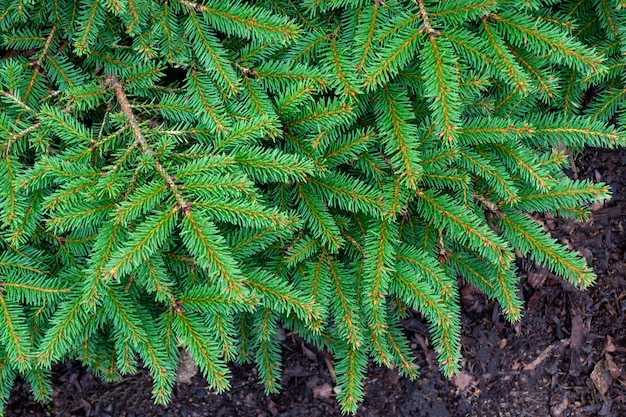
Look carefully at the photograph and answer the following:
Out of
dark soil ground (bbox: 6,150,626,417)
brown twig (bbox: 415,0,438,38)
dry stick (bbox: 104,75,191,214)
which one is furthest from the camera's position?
dark soil ground (bbox: 6,150,626,417)

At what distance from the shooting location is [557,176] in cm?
207

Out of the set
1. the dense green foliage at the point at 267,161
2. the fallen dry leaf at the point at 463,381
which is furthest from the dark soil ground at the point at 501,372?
the dense green foliage at the point at 267,161

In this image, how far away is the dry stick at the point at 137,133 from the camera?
1.63 m

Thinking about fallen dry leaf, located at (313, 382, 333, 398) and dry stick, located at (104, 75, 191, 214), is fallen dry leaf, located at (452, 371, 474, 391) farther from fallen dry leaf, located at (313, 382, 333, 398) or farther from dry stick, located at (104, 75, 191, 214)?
dry stick, located at (104, 75, 191, 214)

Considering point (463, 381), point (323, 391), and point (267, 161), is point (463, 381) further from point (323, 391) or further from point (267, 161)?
point (267, 161)

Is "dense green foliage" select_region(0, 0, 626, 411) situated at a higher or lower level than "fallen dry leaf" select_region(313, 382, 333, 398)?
higher

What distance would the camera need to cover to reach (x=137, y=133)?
1.75 m

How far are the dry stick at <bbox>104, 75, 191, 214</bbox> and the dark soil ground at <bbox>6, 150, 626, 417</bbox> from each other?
1297 mm

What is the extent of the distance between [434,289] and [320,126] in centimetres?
70

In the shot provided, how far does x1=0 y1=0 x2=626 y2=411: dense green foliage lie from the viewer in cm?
168

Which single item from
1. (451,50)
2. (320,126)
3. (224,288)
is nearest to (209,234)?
(224,288)

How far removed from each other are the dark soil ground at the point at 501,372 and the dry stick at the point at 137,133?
1.30 metres

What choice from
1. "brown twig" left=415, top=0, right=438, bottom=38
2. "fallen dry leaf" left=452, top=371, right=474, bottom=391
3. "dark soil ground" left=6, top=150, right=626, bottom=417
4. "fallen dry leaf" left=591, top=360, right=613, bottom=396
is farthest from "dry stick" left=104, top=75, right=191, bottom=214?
"fallen dry leaf" left=591, top=360, right=613, bottom=396

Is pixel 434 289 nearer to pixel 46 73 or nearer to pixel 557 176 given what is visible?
pixel 557 176
